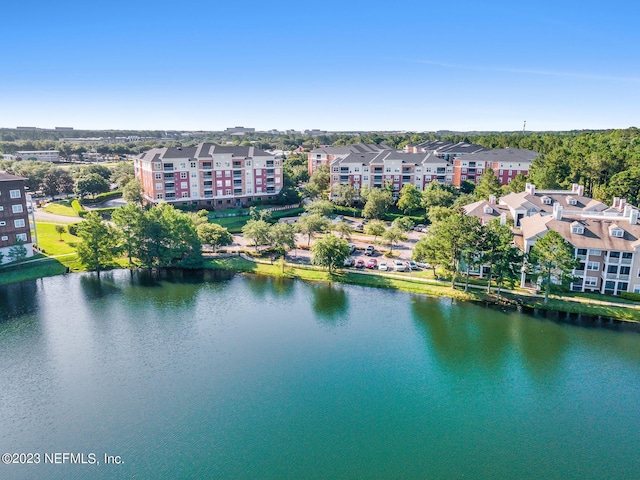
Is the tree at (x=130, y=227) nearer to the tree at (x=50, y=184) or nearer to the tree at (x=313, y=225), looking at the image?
the tree at (x=313, y=225)

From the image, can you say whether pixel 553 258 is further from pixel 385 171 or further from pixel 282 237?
pixel 385 171

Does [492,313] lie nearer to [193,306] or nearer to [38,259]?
[193,306]

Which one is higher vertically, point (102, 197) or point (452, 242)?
point (452, 242)

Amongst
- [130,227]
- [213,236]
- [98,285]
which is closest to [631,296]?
[213,236]

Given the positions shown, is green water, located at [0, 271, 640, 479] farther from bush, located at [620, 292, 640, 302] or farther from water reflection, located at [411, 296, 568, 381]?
bush, located at [620, 292, 640, 302]

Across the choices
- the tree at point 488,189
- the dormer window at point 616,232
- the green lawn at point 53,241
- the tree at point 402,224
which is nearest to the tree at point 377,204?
the tree at point 402,224
